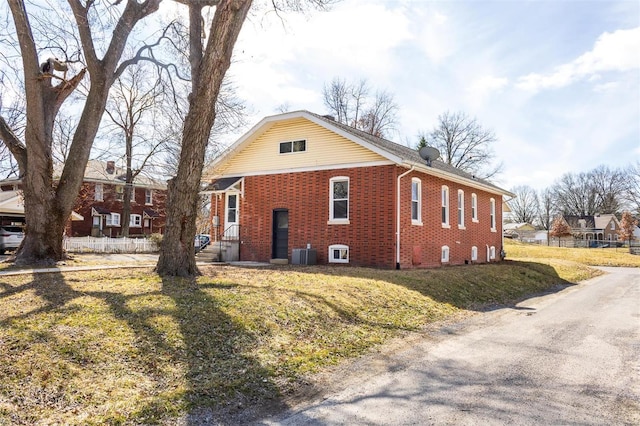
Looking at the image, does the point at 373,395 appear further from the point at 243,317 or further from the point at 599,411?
the point at 243,317

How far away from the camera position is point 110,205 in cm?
4203

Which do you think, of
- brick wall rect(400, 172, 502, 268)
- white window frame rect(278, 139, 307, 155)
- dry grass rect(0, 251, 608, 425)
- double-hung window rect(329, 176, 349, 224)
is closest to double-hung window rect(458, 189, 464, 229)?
brick wall rect(400, 172, 502, 268)

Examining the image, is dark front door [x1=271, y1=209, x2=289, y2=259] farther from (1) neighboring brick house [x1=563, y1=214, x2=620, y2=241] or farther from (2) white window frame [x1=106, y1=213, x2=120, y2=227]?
(1) neighboring brick house [x1=563, y1=214, x2=620, y2=241]

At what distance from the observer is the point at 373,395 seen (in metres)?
5.03

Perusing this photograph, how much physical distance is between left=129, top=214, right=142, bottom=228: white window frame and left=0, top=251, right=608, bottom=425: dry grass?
35161 millimetres

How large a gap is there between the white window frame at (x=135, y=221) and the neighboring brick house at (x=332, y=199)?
83.2 feet

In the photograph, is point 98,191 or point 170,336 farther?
point 98,191

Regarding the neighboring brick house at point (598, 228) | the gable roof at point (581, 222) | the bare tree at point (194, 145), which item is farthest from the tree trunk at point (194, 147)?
the gable roof at point (581, 222)

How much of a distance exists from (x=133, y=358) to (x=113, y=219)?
40.8 m

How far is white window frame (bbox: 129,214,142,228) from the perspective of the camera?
43.4 m

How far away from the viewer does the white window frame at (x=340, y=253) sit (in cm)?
1687

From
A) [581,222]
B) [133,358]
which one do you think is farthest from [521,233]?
[133,358]

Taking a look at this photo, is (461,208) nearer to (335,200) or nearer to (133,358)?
(335,200)

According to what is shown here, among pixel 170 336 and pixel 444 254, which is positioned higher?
pixel 444 254
